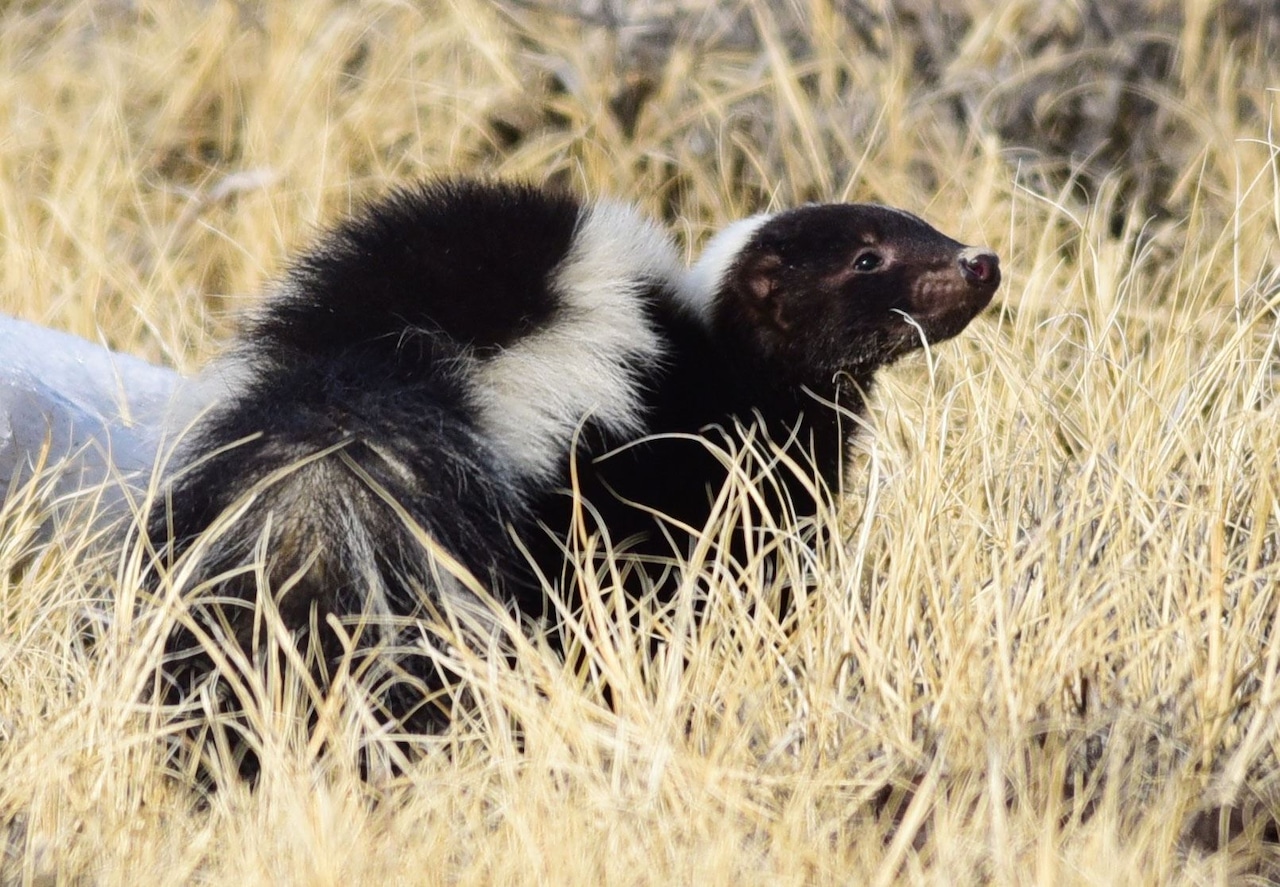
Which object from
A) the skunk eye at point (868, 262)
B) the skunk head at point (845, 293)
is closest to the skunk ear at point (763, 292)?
the skunk head at point (845, 293)

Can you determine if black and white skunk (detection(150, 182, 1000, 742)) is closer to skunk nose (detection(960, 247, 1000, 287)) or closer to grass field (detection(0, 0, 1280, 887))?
skunk nose (detection(960, 247, 1000, 287))

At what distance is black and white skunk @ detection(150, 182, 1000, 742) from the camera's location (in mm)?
3088

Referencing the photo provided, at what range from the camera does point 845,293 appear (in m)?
3.96

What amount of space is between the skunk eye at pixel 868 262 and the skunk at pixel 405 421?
518 millimetres

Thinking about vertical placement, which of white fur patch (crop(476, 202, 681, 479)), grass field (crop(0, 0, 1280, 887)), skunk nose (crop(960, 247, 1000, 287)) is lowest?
grass field (crop(0, 0, 1280, 887))

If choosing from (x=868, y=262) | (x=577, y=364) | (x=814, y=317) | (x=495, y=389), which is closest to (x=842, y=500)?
(x=814, y=317)

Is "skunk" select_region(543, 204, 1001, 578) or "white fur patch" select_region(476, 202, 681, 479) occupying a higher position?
"white fur patch" select_region(476, 202, 681, 479)

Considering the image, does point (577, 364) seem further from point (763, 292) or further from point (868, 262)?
point (868, 262)

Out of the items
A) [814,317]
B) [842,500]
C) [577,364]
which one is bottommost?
[842,500]

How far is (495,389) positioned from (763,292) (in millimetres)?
875

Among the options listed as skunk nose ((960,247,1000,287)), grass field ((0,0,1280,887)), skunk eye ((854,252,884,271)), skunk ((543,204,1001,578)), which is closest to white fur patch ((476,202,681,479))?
skunk ((543,204,1001,578))

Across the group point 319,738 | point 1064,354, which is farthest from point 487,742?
point 1064,354

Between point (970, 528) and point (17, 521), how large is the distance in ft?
6.07

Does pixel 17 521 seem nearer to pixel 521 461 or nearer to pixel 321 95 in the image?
pixel 521 461
